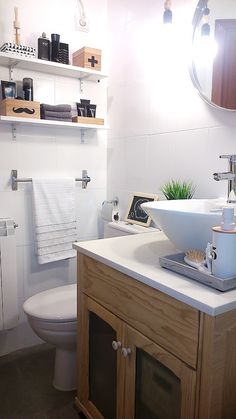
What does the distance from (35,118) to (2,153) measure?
266 millimetres

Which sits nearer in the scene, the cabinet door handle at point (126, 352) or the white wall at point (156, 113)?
the cabinet door handle at point (126, 352)

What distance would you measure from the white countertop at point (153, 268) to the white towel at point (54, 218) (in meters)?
0.63

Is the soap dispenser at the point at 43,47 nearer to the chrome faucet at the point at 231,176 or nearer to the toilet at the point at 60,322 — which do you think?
the toilet at the point at 60,322

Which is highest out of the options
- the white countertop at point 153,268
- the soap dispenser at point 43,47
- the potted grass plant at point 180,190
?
the soap dispenser at point 43,47

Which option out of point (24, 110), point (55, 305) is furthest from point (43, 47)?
point (55, 305)

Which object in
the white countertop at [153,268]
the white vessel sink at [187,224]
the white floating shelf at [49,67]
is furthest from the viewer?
the white floating shelf at [49,67]

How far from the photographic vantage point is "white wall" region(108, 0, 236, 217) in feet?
4.59

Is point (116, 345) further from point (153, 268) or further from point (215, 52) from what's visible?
point (215, 52)

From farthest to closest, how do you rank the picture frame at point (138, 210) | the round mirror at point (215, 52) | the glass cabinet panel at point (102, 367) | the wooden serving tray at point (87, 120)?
the wooden serving tray at point (87, 120) < the picture frame at point (138, 210) < the round mirror at point (215, 52) < the glass cabinet panel at point (102, 367)

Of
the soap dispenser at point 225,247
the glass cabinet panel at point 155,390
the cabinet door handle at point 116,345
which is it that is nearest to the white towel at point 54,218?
the cabinet door handle at point 116,345

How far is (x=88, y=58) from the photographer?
71.7 inches

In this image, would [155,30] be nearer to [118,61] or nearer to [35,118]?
[118,61]

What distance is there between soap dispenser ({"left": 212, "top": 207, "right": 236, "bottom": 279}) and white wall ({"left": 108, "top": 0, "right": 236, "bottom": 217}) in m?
0.56

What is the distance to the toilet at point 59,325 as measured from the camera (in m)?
1.41
